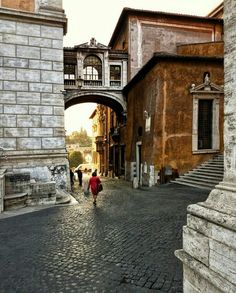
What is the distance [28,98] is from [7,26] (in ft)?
11.0

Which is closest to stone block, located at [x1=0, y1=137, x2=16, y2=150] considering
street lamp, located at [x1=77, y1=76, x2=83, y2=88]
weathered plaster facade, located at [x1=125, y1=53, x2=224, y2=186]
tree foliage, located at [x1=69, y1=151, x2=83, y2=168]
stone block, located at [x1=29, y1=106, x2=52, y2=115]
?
stone block, located at [x1=29, y1=106, x2=52, y2=115]

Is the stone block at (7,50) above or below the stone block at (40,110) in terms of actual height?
above

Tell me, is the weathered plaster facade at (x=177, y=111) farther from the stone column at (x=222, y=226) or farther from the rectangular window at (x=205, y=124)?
the stone column at (x=222, y=226)

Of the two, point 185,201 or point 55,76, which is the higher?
point 55,76

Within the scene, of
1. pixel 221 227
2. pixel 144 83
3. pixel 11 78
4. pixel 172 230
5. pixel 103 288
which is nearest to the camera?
pixel 221 227

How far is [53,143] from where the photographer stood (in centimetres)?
1362

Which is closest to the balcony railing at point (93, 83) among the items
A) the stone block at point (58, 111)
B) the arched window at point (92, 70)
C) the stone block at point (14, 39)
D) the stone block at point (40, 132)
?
the arched window at point (92, 70)

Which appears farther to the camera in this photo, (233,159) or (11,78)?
(11,78)

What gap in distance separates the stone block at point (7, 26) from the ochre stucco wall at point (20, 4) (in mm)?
731

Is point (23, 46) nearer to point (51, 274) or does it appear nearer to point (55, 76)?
point (55, 76)

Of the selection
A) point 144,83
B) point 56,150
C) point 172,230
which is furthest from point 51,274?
point 144,83

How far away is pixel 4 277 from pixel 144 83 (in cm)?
1633

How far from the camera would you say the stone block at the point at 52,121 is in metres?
13.5

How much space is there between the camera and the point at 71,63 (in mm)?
23797
